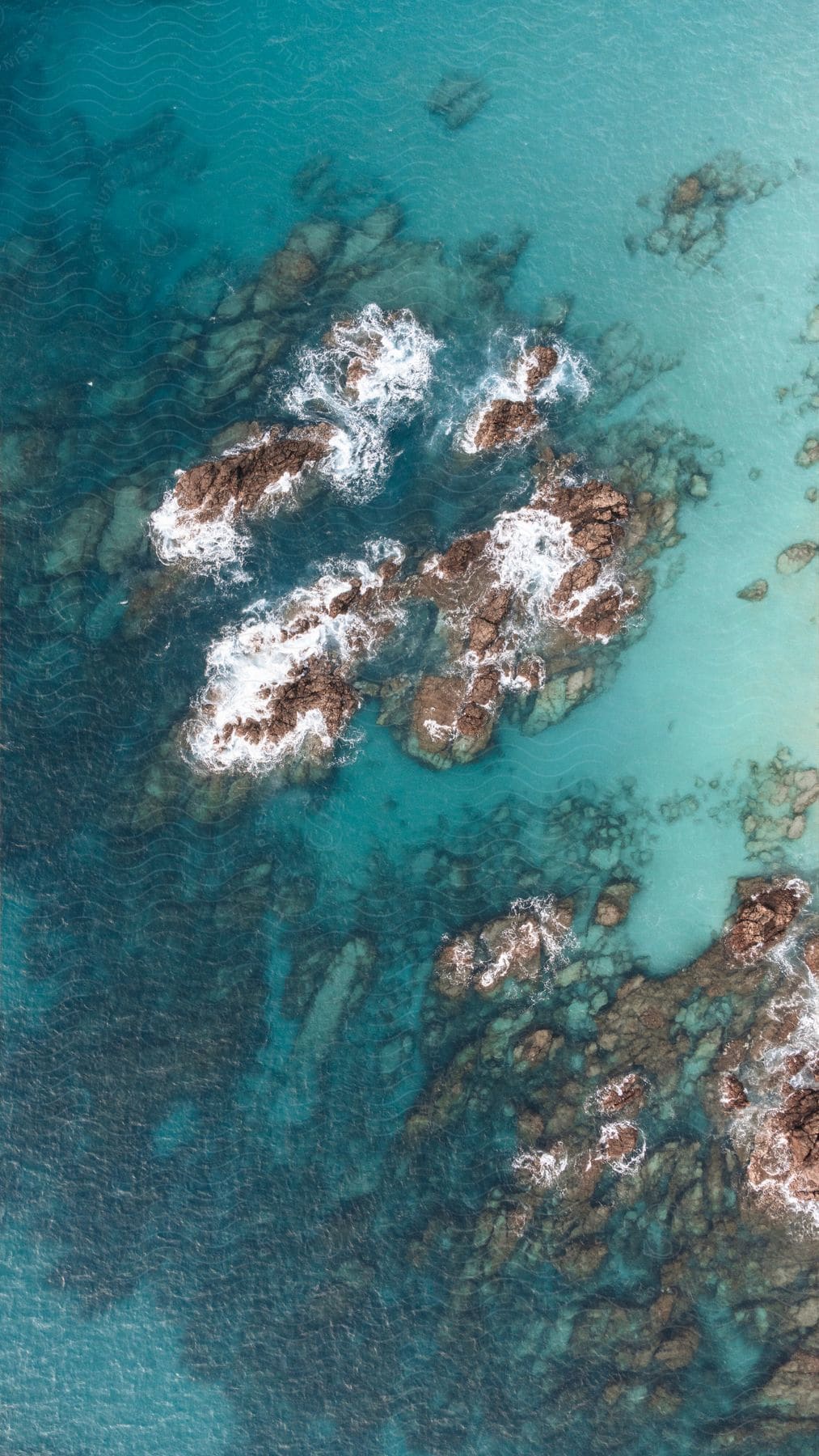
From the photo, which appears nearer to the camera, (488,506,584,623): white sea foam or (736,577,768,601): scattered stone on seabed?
(488,506,584,623): white sea foam

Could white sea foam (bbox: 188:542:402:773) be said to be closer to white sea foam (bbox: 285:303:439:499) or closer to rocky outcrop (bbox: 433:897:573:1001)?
white sea foam (bbox: 285:303:439:499)

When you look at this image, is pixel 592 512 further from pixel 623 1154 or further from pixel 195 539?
pixel 623 1154

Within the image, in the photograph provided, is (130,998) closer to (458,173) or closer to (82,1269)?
(82,1269)

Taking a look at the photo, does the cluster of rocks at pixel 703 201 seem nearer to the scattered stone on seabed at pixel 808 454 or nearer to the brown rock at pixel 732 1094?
the scattered stone on seabed at pixel 808 454

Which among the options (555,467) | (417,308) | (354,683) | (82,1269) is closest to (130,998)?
(82,1269)

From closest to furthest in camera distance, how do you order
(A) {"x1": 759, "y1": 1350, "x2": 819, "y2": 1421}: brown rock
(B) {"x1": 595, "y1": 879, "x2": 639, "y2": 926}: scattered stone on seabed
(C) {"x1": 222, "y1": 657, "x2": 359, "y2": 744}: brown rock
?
(A) {"x1": 759, "y1": 1350, "x2": 819, "y2": 1421}: brown rock → (C) {"x1": 222, "y1": 657, "x2": 359, "y2": 744}: brown rock → (B) {"x1": 595, "y1": 879, "x2": 639, "y2": 926}: scattered stone on seabed

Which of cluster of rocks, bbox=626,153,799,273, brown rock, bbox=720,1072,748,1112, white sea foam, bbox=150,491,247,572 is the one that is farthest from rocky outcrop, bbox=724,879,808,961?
cluster of rocks, bbox=626,153,799,273

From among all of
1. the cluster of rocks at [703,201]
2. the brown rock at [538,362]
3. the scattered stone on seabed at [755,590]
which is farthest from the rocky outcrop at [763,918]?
the cluster of rocks at [703,201]
